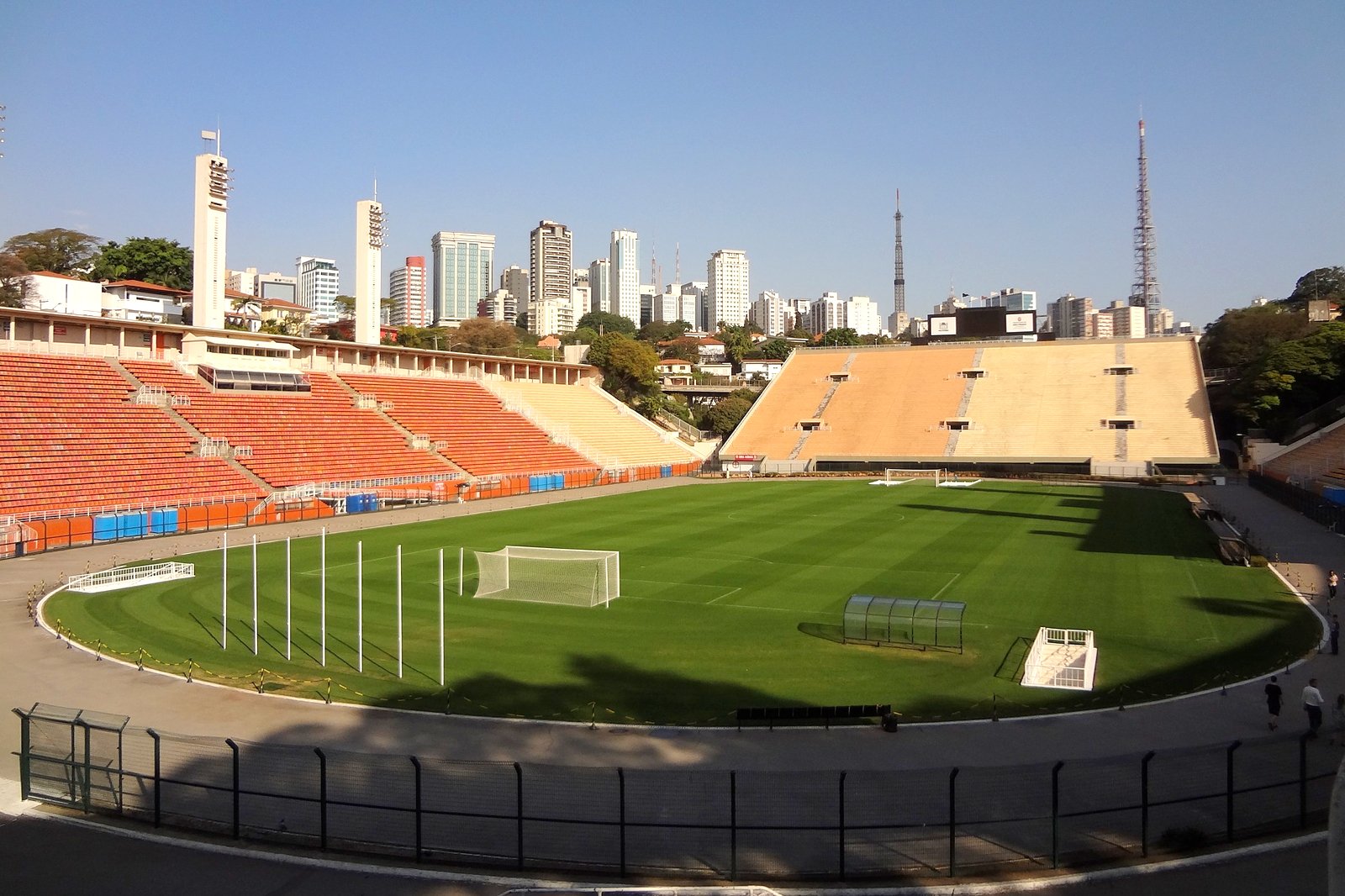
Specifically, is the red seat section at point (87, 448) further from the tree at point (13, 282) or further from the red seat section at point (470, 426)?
the red seat section at point (470, 426)

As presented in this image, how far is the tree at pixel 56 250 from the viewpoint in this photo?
3632 inches

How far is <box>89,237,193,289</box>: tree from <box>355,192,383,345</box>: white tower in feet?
108

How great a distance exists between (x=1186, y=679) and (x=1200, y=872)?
933cm

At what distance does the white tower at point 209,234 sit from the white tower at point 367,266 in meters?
13.2

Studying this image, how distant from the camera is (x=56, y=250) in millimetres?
95750

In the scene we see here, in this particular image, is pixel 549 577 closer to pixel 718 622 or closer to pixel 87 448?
pixel 718 622

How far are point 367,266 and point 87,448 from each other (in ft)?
114

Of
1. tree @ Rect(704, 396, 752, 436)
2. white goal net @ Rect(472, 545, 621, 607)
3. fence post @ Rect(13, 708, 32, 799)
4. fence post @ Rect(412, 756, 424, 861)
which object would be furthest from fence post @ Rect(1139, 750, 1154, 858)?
tree @ Rect(704, 396, 752, 436)

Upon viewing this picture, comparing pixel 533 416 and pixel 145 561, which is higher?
pixel 533 416

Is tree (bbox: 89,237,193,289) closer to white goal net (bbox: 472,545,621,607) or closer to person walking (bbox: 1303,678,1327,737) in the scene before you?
white goal net (bbox: 472,545,621,607)

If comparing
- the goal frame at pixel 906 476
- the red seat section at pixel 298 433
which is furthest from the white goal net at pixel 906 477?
the red seat section at pixel 298 433

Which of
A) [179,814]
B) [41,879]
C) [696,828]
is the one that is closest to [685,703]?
[696,828]

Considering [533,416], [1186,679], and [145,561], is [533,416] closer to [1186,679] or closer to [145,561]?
[145,561]

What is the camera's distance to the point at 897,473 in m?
74.1
